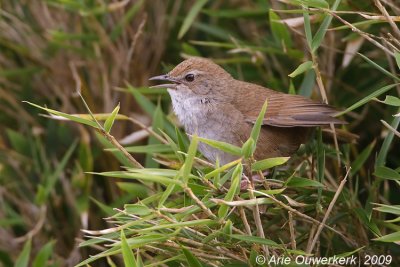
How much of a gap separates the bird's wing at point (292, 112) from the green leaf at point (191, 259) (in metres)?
0.91

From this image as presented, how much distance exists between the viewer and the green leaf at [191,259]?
2.72 meters

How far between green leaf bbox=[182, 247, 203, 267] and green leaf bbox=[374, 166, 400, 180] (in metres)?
0.78

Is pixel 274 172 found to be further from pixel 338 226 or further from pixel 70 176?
pixel 70 176

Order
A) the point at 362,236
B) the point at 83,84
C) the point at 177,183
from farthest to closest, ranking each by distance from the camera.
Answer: the point at 83,84
the point at 362,236
the point at 177,183

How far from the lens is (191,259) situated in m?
2.73

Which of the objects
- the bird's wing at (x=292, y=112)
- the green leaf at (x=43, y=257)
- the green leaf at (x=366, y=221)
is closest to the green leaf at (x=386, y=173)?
the green leaf at (x=366, y=221)

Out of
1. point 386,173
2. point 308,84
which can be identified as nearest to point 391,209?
point 386,173

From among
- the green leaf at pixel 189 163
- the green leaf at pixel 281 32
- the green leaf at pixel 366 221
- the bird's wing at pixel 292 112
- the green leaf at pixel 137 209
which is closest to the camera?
the green leaf at pixel 189 163

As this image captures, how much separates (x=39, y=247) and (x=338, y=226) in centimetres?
180

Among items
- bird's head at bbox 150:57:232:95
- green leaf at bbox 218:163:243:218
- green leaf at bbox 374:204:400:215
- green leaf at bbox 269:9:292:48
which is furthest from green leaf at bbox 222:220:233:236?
green leaf at bbox 269:9:292:48

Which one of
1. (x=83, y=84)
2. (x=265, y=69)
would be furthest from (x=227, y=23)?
(x=83, y=84)

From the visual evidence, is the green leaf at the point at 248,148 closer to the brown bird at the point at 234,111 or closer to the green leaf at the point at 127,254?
the green leaf at the point at 127,254

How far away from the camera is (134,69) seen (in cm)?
468

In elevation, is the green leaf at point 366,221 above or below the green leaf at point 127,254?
below
